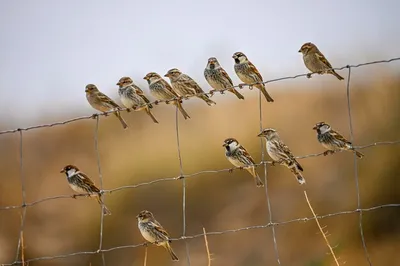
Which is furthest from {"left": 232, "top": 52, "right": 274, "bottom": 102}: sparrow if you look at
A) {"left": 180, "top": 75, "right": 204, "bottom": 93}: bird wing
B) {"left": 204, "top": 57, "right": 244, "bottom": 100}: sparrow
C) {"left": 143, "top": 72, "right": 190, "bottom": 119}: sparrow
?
{"left": 143, "top": 72, "right": 190, "bottom": 119}: sparrow

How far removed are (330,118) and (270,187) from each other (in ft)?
8.83

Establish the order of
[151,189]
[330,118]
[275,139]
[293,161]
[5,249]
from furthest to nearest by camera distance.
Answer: [330,118] → [151,189] → [5,249] → [275,139] → [293,161]

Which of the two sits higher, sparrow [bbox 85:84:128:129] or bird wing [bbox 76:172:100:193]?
sparrow [bbox 85:84:128:129]

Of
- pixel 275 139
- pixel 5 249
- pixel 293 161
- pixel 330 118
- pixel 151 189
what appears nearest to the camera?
pixel 293 161

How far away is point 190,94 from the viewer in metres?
10.3

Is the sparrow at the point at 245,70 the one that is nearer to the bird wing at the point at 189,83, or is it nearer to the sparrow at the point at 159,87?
the bird wing at the point at 189,83

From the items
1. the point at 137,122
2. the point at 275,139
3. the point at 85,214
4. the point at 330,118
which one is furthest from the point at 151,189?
the point at 275,139

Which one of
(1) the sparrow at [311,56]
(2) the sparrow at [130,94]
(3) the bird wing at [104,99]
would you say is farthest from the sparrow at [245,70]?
(3) the bird wing at [104,99]

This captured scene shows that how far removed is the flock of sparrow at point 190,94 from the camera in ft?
29.9

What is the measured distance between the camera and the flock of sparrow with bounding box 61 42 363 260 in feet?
29.9

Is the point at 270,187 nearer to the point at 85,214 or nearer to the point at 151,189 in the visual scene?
the point at 151,189

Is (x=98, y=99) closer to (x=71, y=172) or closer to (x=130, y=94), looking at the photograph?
(x=130, y=94)

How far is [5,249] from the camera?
17.2m

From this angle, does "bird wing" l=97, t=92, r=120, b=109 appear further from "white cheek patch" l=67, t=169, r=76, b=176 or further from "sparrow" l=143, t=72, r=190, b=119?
"white cheek patch" l=67, t=169, r=76, b=176
